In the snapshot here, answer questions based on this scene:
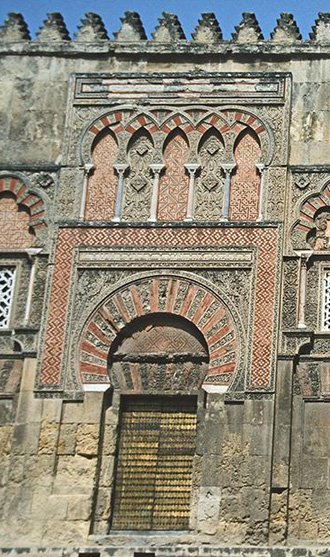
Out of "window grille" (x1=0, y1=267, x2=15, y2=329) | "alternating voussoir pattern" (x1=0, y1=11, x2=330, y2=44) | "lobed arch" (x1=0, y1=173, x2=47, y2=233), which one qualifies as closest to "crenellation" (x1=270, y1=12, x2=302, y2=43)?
"alternating voussoir pattern" (x1=0, y1=11, x2=330, y2=44)

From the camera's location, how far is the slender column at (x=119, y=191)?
17.2 meters

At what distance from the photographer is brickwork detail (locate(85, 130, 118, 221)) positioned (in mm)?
17312

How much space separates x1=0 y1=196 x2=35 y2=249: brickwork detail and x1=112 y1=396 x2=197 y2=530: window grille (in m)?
2.32

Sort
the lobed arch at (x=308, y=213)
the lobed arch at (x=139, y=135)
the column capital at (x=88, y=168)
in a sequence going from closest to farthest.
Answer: the lobed arch at (x=308, y=213)
the column capital at (x=88, y=168)
the lobed arch at (x=139, y=135)

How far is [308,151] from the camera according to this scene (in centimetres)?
1723

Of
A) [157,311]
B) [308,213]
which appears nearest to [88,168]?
[157,311]

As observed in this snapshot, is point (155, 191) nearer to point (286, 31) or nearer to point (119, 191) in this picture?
point (119, 191)

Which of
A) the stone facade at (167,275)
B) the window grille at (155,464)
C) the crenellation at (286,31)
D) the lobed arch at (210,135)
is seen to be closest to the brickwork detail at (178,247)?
the stone facade at (167,275)

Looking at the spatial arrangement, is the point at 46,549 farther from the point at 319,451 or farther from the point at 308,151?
the point at 308,151

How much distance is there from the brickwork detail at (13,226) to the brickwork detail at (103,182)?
0.74 meters

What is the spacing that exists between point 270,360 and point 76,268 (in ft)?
8.02

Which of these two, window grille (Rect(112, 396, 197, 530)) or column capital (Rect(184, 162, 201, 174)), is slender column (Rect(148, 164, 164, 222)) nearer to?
column capital (Rect(184, 162, 201, 174))

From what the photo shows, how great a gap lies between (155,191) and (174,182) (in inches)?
10.0

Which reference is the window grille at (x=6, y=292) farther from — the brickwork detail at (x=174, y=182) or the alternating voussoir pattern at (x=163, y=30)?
the alternating voussoir pattern at (x=163, y=30)
